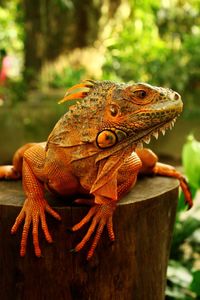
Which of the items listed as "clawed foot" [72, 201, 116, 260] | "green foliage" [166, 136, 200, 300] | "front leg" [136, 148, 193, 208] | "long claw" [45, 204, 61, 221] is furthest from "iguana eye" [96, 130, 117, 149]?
"green foliage" [166, 136, 200, 300]

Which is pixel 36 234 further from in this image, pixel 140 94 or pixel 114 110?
pixel 140 94

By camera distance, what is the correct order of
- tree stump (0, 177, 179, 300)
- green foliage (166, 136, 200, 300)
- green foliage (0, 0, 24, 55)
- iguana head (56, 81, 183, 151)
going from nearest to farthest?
iguana head (56, 81, 183, 151)
tree stump (0, 177, 179, 300)
green foliage (166, 136, 200, 300)
green foliage (0, 0, 24, 55)

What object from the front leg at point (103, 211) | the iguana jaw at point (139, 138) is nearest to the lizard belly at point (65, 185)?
the front leg at point (103, 211)

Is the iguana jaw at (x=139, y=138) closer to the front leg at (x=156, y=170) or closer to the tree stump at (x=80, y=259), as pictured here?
the tree stump at (x=80, y=259)

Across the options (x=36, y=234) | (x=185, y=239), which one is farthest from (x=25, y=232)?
(x=185, y=239)

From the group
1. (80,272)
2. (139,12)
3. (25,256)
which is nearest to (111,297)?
(80,272)

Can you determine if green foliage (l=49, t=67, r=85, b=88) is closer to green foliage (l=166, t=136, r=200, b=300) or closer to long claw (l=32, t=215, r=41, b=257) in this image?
green foliage (l=166, t=136, r=200, b=300)
